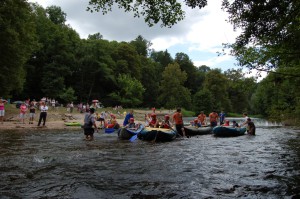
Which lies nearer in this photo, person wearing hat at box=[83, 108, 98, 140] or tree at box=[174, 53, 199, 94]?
person wearing hat at box=[83, 108, 98, 140]

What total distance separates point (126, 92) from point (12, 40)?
37.7m

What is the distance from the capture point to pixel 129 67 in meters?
73.5

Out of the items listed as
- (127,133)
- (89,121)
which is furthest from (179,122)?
(89,121)

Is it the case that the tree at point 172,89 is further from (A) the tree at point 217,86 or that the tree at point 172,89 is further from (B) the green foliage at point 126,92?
(B) the green foliage at point 126,92

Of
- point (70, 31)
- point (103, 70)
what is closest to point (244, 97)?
point (103, 70)

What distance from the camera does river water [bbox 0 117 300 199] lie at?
6.39m

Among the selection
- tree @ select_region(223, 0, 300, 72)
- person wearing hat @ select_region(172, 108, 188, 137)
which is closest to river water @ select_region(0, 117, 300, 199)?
tree @ select_region(223, 0, 300, 72)

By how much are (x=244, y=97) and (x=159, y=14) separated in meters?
87.5

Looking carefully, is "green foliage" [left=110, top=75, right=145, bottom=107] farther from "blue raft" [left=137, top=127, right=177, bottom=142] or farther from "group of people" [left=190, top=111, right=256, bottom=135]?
"blue raft" [left=137, top=127, right=177, bottom=142]

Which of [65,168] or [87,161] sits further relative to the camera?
[87,161]

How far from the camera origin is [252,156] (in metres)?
11.6

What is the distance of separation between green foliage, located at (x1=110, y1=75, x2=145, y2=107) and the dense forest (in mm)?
211

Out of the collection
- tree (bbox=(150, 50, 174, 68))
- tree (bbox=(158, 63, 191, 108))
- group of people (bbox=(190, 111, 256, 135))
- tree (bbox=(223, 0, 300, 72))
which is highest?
tree (bbox=(150, 50, 174, 68))

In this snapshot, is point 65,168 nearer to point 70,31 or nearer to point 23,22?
point 23,22
